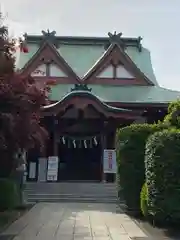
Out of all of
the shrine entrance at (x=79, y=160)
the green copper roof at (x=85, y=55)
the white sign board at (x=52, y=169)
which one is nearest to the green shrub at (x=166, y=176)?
the white sign board at (x=52, y=169)

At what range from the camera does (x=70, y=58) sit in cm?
3400

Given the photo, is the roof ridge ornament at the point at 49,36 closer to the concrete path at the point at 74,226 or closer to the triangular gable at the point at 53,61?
the triangular gable at the point at 53,61

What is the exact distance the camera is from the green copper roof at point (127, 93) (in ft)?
92.5

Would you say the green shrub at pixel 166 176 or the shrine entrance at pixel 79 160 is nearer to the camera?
the green shrub at pixel 166 176

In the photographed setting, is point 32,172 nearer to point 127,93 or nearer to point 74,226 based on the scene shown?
point 127,93

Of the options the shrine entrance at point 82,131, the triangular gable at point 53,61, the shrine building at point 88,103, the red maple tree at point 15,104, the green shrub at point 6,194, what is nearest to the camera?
the red maple tree at point 15,104

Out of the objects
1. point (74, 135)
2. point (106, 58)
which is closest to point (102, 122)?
point (74, 135)

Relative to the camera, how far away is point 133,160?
48.4ft

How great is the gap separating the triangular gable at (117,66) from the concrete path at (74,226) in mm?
14987

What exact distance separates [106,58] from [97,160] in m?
6.85

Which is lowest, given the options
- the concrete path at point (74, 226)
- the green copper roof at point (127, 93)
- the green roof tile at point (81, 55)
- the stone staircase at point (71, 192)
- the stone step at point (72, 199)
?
the concrete path at point (74, 226)

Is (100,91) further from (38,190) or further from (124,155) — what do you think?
(124,155)

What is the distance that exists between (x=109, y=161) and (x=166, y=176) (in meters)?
13.7

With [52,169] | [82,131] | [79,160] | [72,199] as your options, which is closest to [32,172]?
[52,169]
